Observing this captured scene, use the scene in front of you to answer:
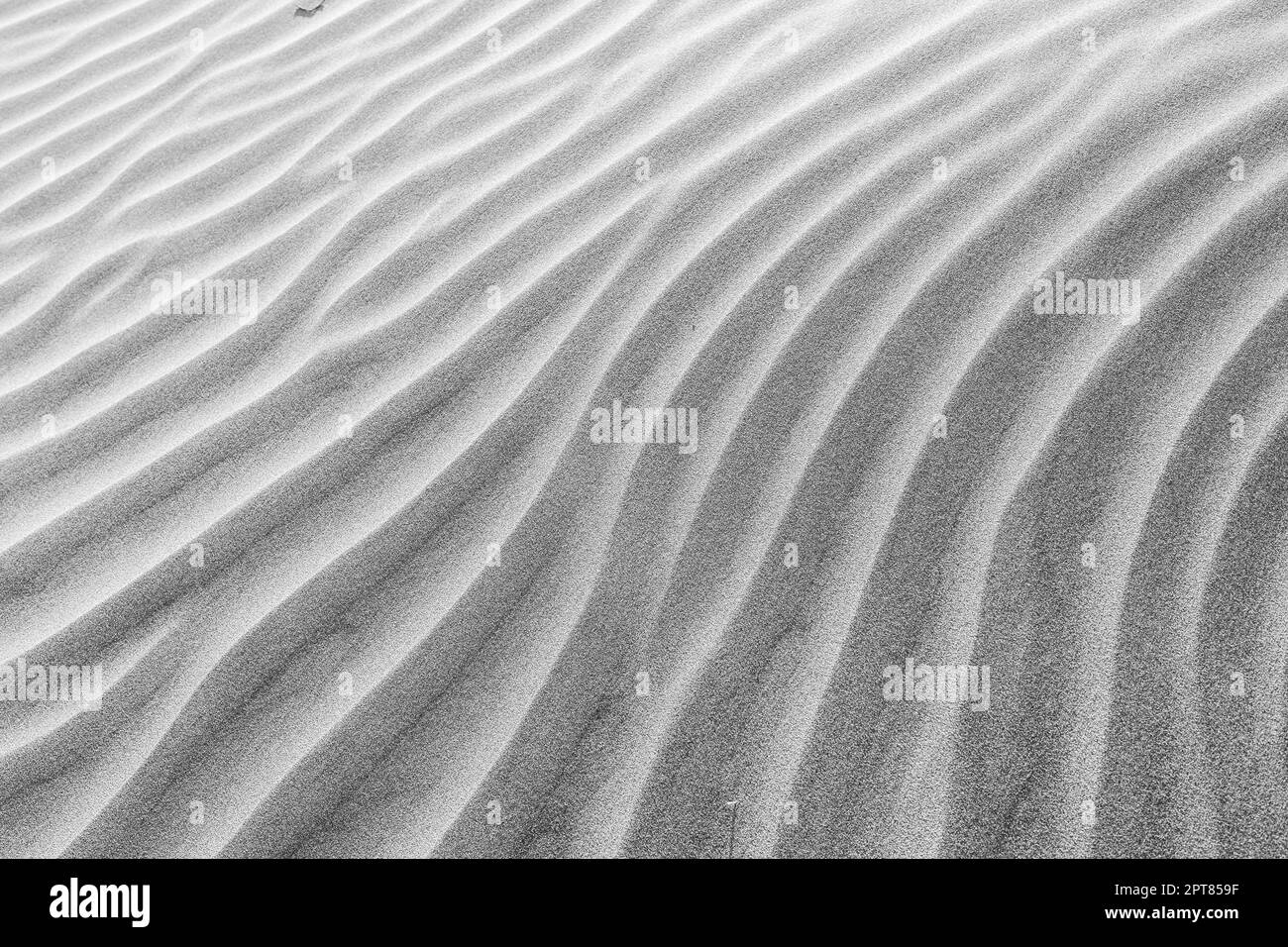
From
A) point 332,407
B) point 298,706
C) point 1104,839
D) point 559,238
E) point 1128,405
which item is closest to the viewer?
point 1104,839

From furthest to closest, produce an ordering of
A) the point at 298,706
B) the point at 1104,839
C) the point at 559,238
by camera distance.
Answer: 1. the point at 559,238
2. the point at 298,706
3. the point at 1104,839

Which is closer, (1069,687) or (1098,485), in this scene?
(1069,687)

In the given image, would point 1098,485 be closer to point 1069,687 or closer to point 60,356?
point 1069,687

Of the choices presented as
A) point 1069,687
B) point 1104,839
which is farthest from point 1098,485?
point 1104,839

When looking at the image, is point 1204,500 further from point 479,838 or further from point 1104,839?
point 479,838

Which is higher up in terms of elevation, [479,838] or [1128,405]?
[1128,405]

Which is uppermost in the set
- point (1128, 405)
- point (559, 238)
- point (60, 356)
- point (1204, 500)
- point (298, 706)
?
point (559, 238)
